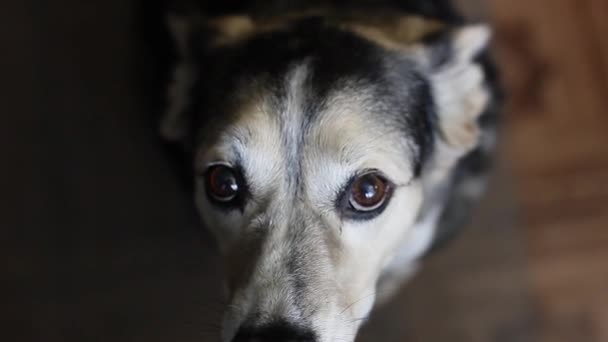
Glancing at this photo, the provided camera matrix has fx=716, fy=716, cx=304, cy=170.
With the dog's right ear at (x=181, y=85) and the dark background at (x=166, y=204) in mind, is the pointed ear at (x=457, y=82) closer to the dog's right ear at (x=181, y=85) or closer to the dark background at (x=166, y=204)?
the dog's right ear at (x=181, y=85)

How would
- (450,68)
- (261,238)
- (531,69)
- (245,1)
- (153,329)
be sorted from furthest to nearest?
1. (531,69)
2. (153,329)
3. (245,1)
4. (450,68)
5. (261,238)

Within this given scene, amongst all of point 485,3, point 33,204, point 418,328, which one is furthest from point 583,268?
point 33,204

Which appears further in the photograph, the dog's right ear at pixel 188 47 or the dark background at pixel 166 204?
the dark background at pixel 166 204

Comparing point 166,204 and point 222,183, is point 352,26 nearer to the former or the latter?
point 222,183

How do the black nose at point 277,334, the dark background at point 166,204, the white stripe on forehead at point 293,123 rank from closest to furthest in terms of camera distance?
the black nose at point 277,334 → the white stripe on forehead at point 293,123 → the dark background at point 166,204

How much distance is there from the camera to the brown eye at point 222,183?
151 cm

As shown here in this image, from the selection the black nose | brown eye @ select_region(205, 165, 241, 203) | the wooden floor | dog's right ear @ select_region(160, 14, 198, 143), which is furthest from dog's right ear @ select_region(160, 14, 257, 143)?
the wooden floor

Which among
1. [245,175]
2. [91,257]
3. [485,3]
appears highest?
[485,3]

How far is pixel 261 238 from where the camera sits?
4.76ft

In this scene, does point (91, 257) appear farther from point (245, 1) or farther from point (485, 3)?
point (485, 3)

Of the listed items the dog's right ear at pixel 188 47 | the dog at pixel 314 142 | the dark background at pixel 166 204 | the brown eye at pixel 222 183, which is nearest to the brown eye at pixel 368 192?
the dog at pixel 314 142

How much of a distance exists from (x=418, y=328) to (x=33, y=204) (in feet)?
4.33

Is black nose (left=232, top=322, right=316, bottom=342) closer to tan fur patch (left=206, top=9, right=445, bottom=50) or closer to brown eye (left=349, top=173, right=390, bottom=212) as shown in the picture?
brown eye (left=349, top=173, right=390, bottom=212)

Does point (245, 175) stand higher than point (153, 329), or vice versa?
point (153, 329)
